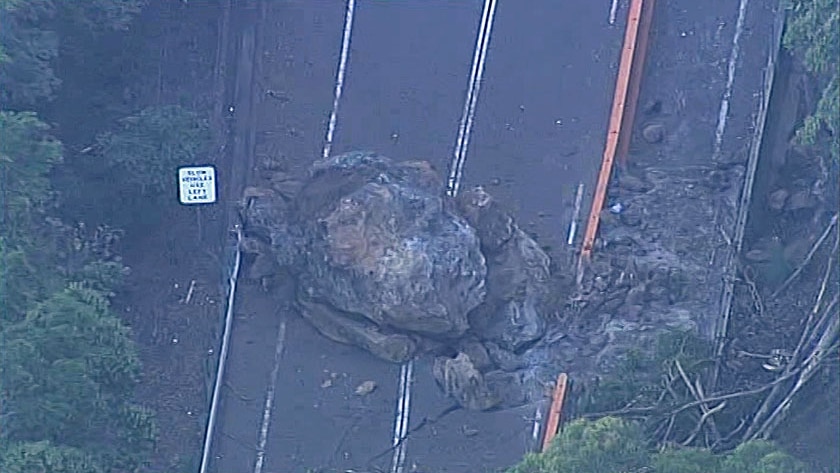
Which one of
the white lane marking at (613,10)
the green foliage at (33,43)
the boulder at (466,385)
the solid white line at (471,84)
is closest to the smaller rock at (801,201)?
the white lane marking at (613,10)

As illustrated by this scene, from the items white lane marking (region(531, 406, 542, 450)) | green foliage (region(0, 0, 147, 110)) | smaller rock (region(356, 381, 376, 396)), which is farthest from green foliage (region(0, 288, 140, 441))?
white lane marking (region(531, 406, 542, 450))

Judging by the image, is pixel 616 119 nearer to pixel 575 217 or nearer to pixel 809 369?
pixel 575 217

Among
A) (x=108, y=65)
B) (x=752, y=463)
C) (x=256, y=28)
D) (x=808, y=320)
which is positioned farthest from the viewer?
(x=256, y=28)

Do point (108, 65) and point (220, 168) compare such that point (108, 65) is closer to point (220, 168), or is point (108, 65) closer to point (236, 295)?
point (220, 168)

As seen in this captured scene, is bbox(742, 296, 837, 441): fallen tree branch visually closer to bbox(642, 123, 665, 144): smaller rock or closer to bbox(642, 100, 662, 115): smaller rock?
bbox(642, 123, 665, 144): smaller rock

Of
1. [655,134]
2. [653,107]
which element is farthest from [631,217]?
[653,107]

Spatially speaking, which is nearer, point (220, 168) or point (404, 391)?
point (404, 391)

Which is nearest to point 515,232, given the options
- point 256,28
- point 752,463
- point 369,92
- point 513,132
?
point 513,132
